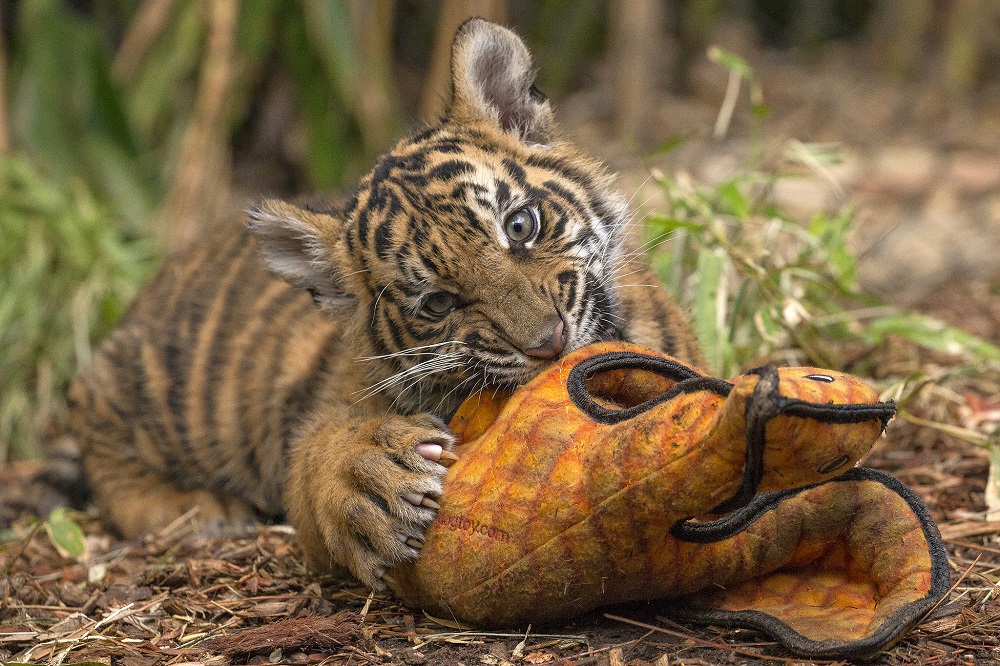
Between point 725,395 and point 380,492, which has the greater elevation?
point 725,395

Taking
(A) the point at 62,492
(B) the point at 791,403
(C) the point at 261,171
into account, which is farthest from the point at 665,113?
(B) the point at 791,403

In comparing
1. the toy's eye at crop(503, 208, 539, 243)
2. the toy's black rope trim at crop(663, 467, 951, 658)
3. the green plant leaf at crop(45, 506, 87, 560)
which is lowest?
the green plant leaf at crop(45, 506, 87, 560)

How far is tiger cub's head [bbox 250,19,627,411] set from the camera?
2887mm

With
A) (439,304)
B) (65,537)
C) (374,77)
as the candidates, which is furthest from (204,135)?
(439,304)

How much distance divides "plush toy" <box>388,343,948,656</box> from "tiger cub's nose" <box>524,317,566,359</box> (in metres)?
0.05

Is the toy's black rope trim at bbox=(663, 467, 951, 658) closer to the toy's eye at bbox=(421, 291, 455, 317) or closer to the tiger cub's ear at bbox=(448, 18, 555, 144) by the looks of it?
the toy's eye at bbox=(421, 291, 455, 317)

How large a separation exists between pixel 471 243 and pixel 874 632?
1.36 m

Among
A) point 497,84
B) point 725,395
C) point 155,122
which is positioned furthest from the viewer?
point 155,122

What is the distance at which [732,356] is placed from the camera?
439 centimetres

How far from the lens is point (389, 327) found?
3.18 meters

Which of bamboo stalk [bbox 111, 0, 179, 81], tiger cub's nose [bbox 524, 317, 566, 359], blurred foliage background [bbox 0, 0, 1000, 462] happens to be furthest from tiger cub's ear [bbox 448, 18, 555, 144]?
bamboo stalk [bbox 111, 0, 179, 81]

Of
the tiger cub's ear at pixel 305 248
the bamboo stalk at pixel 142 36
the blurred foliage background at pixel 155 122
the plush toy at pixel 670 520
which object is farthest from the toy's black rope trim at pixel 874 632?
the bamboo stalk at pixel 142 36

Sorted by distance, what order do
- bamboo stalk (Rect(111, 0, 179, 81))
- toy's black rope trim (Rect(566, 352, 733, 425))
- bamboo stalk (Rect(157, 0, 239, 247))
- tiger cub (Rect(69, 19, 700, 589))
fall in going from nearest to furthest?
toy's black rope trim (Rect(566, 352, 733, 425))
tiger cub (Rect(69, 19, 700, 589))
bamboo stalk (Rect(157, 0, 239, 247))
bamboo stalk (Rect(111, 0, 179, 81))

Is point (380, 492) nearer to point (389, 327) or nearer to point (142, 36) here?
point (389, 327)
